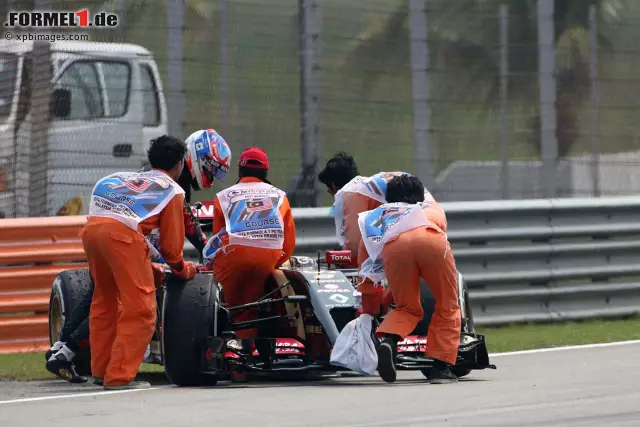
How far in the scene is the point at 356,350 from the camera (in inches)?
360

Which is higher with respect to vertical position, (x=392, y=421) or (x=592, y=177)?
(x=592, y=177)

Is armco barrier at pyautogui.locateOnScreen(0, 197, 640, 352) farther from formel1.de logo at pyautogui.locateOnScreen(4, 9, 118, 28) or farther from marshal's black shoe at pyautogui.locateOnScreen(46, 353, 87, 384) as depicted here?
marshal's black shoe at pyautogui.locateOnScreen(46, 353, 87, 384)

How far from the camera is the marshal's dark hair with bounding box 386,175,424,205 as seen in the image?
31.3ft

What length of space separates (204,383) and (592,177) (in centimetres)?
653

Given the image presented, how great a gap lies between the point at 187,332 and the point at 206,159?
1536 millimetres

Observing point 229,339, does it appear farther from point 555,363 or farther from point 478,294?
point 478,294

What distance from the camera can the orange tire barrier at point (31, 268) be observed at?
11.8 metres

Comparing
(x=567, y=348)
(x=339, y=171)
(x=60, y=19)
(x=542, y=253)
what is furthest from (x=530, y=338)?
(x=60, y=19)

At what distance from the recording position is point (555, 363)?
1023 centimetres

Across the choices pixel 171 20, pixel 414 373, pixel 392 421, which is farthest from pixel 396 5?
pixel 392 421

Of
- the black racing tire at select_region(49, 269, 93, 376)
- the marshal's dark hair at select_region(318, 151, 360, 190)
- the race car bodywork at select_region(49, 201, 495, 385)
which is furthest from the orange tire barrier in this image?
the marshal's dark hair at select_region(318, 151, 360, 190)

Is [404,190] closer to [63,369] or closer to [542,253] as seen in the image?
[63,369]

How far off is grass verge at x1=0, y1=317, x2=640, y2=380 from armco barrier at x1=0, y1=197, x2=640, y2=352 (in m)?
0.16

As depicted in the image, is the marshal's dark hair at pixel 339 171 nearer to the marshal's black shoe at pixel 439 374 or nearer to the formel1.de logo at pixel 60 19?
the marshal's black shoe at pixel 439 374
